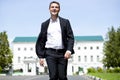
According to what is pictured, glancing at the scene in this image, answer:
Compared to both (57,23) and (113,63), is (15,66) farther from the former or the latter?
(57,23)

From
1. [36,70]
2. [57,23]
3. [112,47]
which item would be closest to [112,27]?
[112,47]

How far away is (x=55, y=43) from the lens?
6.52 m

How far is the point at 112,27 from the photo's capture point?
2459 inches

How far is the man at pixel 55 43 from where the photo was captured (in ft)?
21.1

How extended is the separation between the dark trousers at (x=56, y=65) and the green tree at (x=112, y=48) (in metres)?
54.7

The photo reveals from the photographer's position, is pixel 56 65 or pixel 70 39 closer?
pixel 56 65

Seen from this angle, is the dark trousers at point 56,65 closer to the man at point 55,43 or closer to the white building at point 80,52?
the man at point 55,43

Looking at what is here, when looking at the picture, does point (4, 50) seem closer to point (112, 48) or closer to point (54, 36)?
point (112, 48)

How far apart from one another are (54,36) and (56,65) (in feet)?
1.62

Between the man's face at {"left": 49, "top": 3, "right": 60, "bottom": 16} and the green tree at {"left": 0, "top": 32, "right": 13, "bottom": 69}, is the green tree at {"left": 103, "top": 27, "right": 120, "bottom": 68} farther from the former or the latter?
the man's face at {"left": 49, "top": 3, "right": 60, "bottom": 16}

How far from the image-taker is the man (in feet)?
21.1

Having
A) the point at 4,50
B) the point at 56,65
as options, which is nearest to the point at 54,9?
the point at 56,65

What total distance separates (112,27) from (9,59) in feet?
65.8

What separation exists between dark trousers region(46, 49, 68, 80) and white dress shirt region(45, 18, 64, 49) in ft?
0.40
